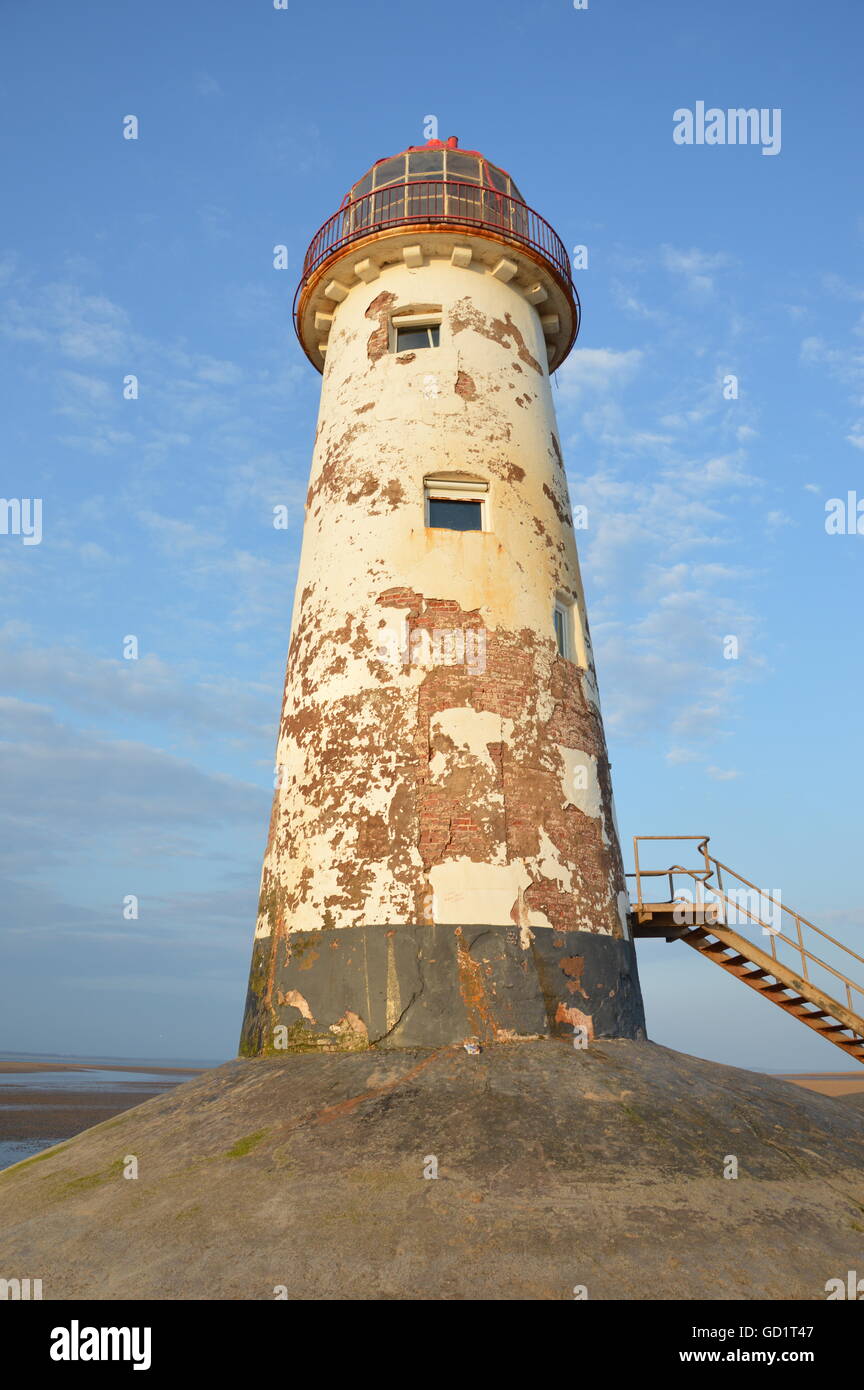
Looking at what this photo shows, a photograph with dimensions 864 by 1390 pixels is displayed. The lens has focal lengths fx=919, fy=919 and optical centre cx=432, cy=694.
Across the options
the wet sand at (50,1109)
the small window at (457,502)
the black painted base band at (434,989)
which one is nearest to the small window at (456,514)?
the small window at (457,502)

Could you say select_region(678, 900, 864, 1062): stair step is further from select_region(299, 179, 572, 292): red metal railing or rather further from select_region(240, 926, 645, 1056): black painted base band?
select_region(299, 179, 572, 292): red metal railing

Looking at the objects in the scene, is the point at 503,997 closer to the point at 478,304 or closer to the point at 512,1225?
the point at 512,1225

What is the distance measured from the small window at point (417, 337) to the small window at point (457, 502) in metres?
2.67

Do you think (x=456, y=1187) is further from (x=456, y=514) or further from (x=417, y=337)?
(x=417, y=337)

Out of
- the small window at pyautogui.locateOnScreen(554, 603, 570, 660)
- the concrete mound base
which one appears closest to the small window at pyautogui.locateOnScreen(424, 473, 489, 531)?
the small window at pyautogui.locateOnScreen(554, 603, 570, 660)

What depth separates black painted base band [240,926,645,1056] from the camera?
31.9 feet

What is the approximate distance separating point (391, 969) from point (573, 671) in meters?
4.65

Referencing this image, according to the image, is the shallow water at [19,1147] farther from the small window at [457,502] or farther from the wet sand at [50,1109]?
the small window at [457,502]

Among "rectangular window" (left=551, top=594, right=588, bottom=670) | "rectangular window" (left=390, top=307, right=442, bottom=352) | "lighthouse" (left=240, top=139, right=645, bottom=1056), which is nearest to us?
"lighthouse" (left=240, top=139, right=645, bottom=1056)

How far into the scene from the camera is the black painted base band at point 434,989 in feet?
31.9

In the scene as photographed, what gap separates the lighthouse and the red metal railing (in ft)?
0.16

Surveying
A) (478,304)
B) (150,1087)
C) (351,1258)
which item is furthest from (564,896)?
(150,1087)

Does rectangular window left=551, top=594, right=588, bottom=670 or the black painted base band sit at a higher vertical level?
rectangular window left=551, top=594, right=588, bottom=670
